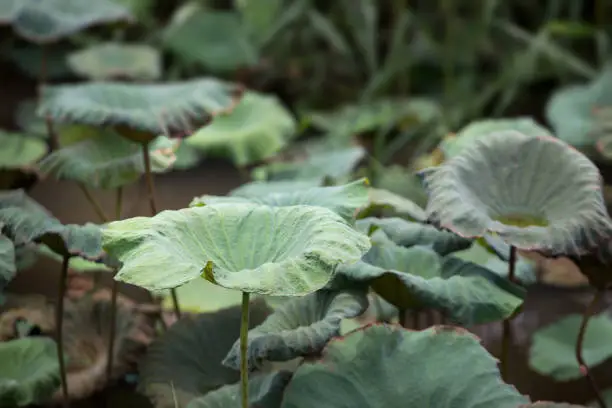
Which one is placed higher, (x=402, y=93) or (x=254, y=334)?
(x=254, y=334)

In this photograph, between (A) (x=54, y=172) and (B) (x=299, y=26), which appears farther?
(B) (x=299, y=26)

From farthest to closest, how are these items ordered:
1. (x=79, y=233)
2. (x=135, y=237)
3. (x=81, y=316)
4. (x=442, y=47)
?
1. (x=442, y=47)
2. (x=81, y=316)
3. (x=79, y=233)
4. (x=135, y=237)

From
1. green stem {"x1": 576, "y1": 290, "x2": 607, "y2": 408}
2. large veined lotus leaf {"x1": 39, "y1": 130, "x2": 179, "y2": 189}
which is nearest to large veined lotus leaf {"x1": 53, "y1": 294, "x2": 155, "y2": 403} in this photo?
large veined lotus leaf {"x1": 39, "y1": 130, "x2": 179, "y2": 189}

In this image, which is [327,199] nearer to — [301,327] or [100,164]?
[301,327]

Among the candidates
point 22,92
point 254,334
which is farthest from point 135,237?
point 22,92

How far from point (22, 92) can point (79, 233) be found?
104 inches

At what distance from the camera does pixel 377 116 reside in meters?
3.09

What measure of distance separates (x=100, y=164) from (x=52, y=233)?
38cm

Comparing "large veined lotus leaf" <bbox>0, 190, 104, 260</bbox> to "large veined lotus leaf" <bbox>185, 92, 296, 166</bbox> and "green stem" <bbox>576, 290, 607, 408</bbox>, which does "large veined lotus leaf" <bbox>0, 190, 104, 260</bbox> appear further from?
"large veined lotus leaf" <bbox>185, 92, 296, 166</bbox>

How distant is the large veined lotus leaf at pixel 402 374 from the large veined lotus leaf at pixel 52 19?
1599 millimetres

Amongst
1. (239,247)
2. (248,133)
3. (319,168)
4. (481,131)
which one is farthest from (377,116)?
(239,247)

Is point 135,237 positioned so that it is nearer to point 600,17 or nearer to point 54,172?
point 54,172

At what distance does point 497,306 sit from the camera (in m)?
1.31

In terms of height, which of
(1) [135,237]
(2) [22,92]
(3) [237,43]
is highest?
(1) [135,237]
